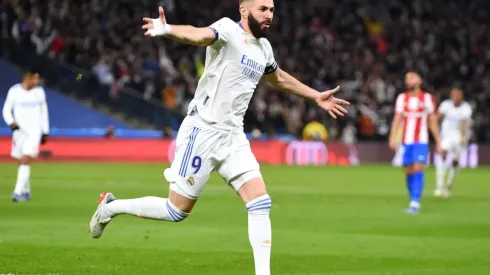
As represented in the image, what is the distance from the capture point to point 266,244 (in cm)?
941

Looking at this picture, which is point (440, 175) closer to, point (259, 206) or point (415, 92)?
point (415, 92)

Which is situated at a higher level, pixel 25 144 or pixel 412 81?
pixel 412 81

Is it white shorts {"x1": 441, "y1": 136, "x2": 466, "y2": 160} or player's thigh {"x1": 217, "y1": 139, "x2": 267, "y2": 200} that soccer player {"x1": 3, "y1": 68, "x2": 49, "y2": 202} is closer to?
white shorts {"x1": 441, "y1": 136, "x2": 466, "y2": 160}

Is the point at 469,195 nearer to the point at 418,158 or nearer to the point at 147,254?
the point at 418,158

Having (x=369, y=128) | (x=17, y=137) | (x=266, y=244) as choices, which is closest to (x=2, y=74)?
(x=369, y=128)

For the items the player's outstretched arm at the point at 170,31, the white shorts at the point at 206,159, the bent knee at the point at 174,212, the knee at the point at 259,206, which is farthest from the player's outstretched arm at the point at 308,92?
the player's outstretched arm at the point at 170,31

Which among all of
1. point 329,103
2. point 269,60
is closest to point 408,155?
point 329,103

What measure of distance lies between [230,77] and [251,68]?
0.22 meters

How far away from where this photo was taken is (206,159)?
959cm

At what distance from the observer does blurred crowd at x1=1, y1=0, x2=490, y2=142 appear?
1550 inches

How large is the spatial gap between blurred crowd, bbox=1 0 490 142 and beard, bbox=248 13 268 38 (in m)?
29.7

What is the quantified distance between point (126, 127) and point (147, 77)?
7.04ft

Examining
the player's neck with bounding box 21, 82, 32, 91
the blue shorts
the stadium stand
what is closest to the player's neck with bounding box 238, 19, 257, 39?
the blue shorts

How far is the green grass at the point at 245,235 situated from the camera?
1151 centimetres
